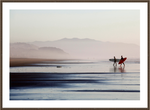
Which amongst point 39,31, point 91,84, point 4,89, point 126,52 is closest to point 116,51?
point 126,52

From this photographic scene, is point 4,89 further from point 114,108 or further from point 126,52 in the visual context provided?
point 126,52

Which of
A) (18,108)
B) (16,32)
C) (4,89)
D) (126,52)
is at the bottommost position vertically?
(18,108)

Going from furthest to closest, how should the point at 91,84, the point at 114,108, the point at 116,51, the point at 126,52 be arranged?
the point at 116,51
the point at 126,52
the point at 91,84
the point at 114,108

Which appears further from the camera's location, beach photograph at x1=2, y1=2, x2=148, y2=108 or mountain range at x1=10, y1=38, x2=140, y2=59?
mountain range at x1=10, y1=38, x2=140, y2=59

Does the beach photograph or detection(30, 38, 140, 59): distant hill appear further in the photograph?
detection(30, 38, 140, 59): distant hill

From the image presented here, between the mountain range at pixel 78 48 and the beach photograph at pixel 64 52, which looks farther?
the mountain range at pixel 78 48

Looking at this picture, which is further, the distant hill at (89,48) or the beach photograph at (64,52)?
the distant hill at (89,48)

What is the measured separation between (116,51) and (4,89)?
506 inches

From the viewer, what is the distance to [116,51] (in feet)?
57.5

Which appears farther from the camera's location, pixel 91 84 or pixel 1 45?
pixel 91 84

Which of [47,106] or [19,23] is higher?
[19,23]

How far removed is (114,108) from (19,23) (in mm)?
7173

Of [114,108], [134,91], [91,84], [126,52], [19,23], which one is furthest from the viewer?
[126,52]

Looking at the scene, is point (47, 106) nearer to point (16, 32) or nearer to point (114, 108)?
point (114, 108)
